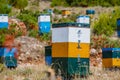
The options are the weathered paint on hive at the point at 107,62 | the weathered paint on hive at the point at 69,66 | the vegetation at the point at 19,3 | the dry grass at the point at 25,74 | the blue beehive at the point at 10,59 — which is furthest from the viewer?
the vegetation at the point at 19,3

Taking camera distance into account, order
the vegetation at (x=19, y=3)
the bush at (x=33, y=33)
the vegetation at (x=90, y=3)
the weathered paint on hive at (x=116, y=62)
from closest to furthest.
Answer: the weathered paint on hive at (x=116, y=62) < the bush at (x=33, y=33) < the vegetation at (x=19, y=3) < the vegetation at (x=90, y=3)

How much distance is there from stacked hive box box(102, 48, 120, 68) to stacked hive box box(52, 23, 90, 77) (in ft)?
6.48

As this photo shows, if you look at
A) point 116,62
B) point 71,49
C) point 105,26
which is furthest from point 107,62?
point 105,26

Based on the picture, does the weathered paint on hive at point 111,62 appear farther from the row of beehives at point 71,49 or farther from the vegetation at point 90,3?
the vegetation at point 90,3

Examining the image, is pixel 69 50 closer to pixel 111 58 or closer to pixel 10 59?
pixel 111 58

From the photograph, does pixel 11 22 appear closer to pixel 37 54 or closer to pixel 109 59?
pixel 37 54

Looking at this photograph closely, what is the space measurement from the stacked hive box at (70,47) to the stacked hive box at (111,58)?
1.97 metres

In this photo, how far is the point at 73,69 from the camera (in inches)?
342

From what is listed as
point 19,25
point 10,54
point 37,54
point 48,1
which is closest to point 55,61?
point 10,54

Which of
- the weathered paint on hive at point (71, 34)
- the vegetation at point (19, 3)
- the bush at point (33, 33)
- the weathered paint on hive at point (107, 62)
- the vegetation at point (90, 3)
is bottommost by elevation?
the vegetation at point (90, 3)

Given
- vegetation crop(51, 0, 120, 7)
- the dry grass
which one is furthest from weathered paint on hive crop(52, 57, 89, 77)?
vegetation crop(51, 0, 120, 7)

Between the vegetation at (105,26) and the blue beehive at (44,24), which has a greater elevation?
the blue beehive at (44,24)

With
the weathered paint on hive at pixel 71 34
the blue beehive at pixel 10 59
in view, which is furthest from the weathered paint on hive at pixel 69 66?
the blue beehive at pixel 10 59

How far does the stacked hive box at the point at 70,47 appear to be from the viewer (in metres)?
8.71
